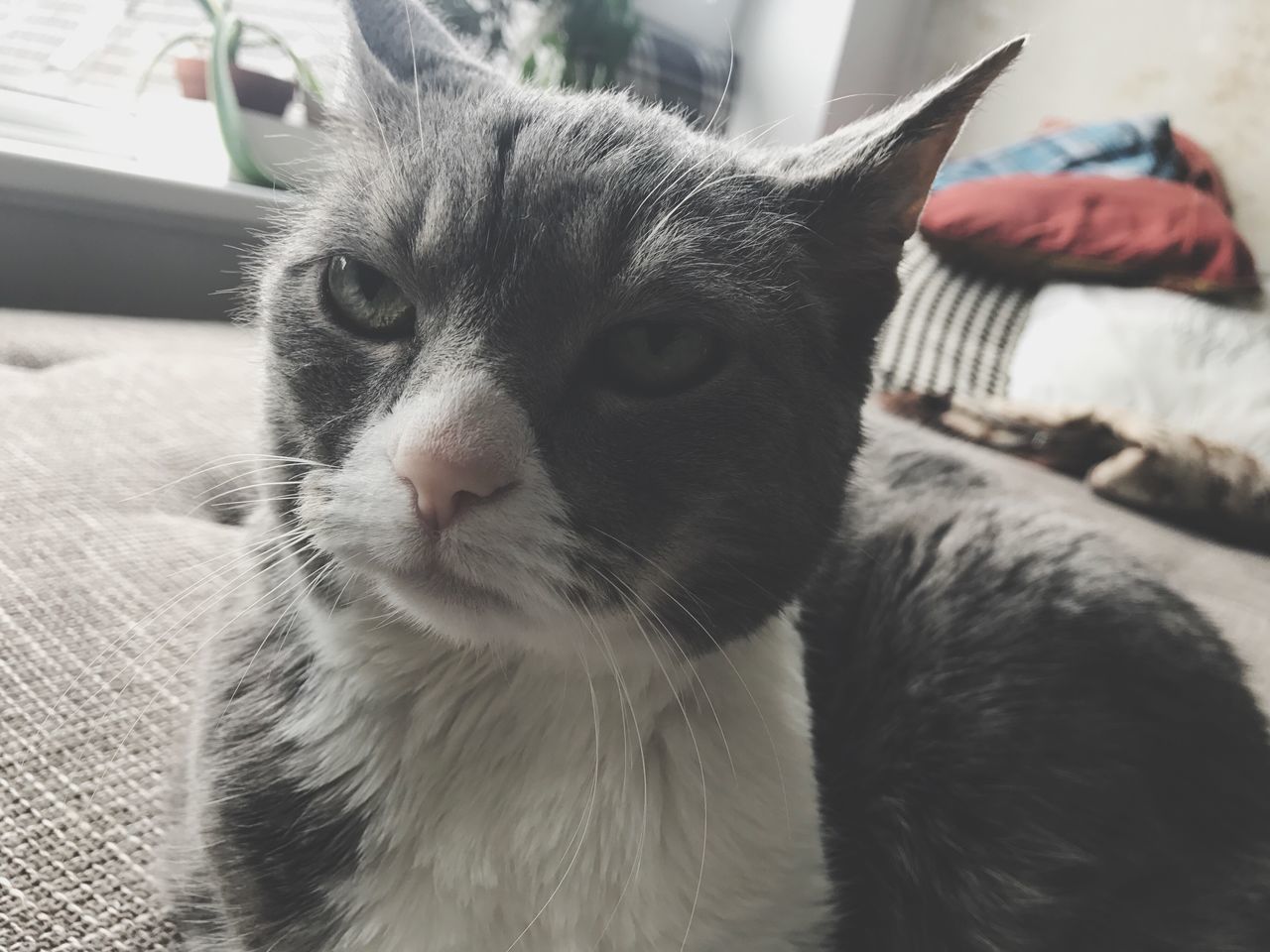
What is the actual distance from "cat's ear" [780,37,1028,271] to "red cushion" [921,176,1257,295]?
1.63m

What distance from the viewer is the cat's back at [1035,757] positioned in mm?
732

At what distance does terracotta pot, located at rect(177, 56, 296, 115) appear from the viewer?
205 cm

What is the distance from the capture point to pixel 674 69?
2.63 meters

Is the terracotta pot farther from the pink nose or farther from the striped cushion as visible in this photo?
the pink nose

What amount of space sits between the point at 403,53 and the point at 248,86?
1.60 metres

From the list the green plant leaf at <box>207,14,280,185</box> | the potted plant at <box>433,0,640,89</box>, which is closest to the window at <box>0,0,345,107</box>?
the green plant leaf at <box>207,14,280,185</box>

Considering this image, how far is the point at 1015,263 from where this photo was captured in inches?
83.8

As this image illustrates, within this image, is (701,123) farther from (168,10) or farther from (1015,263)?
(168,10)

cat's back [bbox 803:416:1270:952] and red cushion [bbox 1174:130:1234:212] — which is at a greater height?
red cushion [bbox 1174:130:1234:212]

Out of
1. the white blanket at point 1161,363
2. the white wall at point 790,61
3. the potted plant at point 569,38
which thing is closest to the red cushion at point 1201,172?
the white blanket at point 1161,363

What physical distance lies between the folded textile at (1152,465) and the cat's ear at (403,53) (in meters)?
1.35

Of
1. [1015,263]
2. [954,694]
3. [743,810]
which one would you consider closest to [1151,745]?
[954,694]

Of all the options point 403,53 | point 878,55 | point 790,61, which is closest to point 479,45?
point 403,53

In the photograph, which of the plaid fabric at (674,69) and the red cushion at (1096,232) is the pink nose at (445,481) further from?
the plaid fabric at (674,69)
